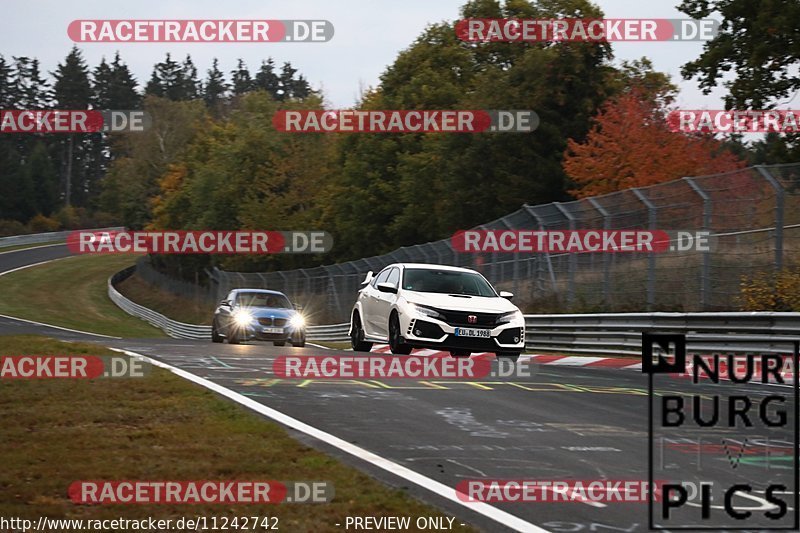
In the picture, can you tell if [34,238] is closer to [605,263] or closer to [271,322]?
[271,322]

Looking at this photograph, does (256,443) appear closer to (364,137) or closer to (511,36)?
(511,36)

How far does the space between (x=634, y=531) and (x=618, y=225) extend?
1637 centimetres

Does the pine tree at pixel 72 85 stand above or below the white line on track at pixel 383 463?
above

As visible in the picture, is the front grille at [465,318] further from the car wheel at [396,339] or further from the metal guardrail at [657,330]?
the metal guardrail at [657,330]

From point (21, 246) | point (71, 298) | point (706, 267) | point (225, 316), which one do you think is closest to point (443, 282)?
point (706, 267)

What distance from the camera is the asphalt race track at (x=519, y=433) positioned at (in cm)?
687

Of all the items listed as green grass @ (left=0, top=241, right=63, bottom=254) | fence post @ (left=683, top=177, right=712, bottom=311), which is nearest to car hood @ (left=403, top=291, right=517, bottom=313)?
fence post @ (left=683, top=177, right=712, bottom=311)

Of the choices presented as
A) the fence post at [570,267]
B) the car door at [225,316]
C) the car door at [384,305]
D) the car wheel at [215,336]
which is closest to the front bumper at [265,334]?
the car door at [225,316]

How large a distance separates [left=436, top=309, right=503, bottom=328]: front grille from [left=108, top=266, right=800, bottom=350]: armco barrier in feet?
10.7

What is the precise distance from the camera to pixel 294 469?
7.74m

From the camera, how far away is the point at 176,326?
61469 millimetres

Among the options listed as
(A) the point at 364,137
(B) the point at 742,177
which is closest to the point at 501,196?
(A) the point at 364,137

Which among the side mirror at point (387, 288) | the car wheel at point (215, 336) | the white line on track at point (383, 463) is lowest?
the car wheel at point (215, 336)

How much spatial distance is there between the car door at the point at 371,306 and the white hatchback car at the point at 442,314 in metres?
0.02
